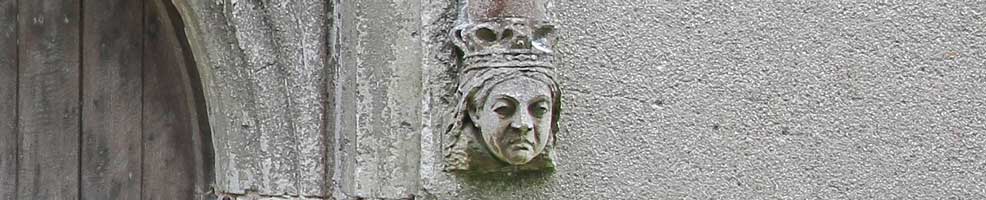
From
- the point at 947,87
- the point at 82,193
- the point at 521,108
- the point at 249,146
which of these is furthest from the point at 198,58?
the point at 947,87

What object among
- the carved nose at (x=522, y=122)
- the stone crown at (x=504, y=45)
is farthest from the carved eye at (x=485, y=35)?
the carved nose at (x=522, y=122)

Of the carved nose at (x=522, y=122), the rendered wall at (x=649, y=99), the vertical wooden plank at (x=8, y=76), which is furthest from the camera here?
the vertical wooden plank at (x=8, y=76)

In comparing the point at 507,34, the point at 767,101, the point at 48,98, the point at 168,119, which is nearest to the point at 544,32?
the point at 507,34

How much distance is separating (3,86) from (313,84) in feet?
1.60

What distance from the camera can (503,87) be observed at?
160 centimetres

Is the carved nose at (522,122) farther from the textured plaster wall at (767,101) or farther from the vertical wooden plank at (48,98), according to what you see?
the vertical wooden plank at (48,98)

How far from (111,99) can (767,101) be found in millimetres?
929

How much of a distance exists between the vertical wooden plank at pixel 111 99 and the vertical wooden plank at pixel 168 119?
14mm

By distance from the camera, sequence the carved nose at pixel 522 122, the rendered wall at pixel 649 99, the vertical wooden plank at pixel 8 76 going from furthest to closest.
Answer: the vertical wooden plank at pixel 8 76 < the rendered wall at pixel 649 99 < the carved nose at pixel 522 122

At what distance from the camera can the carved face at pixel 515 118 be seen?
1.60 meters

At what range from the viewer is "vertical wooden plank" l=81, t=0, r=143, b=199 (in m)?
1.92

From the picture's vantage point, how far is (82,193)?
194cm

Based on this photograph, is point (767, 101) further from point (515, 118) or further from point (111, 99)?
point (111, 99)

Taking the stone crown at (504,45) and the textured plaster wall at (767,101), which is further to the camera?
the textured plaster wall at (767,101)
